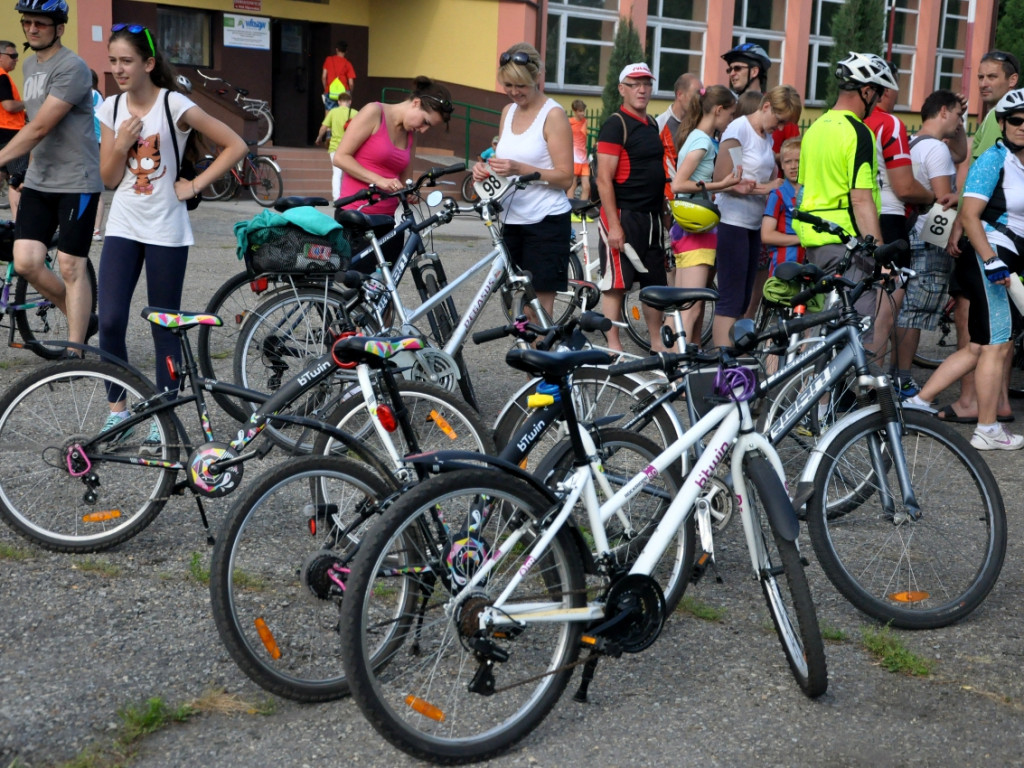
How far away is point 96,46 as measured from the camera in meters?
20.5

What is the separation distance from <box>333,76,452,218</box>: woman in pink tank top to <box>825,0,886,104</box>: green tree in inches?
869

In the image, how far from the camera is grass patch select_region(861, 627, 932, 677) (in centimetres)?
388

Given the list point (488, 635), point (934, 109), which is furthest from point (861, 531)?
point (934, 109)

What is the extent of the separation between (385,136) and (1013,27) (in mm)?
27681

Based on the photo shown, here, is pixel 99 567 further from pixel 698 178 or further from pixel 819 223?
pixel 698 178

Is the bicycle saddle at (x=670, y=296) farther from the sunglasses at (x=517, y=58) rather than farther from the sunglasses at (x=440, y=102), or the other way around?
the sunglasses at (x=440, y=102)

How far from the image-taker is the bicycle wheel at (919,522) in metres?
4.21

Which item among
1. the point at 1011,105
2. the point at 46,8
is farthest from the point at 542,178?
the point at 46,8

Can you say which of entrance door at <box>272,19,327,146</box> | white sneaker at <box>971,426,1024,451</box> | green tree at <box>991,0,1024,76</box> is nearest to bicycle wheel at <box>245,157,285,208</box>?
entrance door at <box>272,19,327,146</box>

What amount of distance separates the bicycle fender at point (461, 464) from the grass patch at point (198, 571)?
139 centimetres

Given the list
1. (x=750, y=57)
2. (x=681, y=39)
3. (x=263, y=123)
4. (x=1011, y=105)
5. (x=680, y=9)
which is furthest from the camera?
(x=681, y=39)

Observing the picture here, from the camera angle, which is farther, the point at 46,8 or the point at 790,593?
the point at 46,8

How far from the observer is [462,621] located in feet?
10.6

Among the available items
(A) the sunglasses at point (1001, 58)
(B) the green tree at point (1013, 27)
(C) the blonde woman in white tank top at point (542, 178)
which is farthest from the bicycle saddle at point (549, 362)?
(B) the green tree at point (1013, 27)
